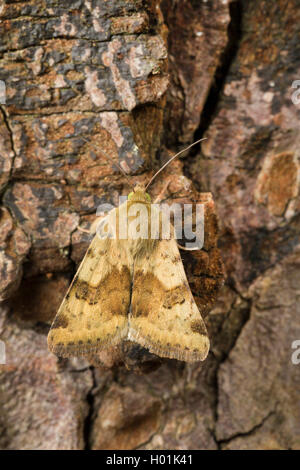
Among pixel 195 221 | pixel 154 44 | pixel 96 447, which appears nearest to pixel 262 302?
pixel 195 221

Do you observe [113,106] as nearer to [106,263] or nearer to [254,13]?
[106,263]

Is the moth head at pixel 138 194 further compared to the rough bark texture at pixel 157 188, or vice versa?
the moth head at pixel 138 194

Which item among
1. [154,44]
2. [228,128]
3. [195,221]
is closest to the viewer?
[154,44]

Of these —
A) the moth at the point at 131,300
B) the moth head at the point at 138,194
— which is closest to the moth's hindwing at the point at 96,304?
the moth at the point at 131,300

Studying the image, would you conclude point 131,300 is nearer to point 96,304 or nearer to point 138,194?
point 96,304

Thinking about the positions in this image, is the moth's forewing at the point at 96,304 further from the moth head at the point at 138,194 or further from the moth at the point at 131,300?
the moth head at the point at 138,194

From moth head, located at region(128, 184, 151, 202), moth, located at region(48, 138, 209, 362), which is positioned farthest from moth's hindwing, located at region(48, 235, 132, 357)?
moth head, located at region(128, 184, 151, 202)

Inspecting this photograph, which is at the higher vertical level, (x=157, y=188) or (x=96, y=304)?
(x=157, y=188)

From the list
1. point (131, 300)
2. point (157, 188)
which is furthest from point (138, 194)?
point (131, 300)
